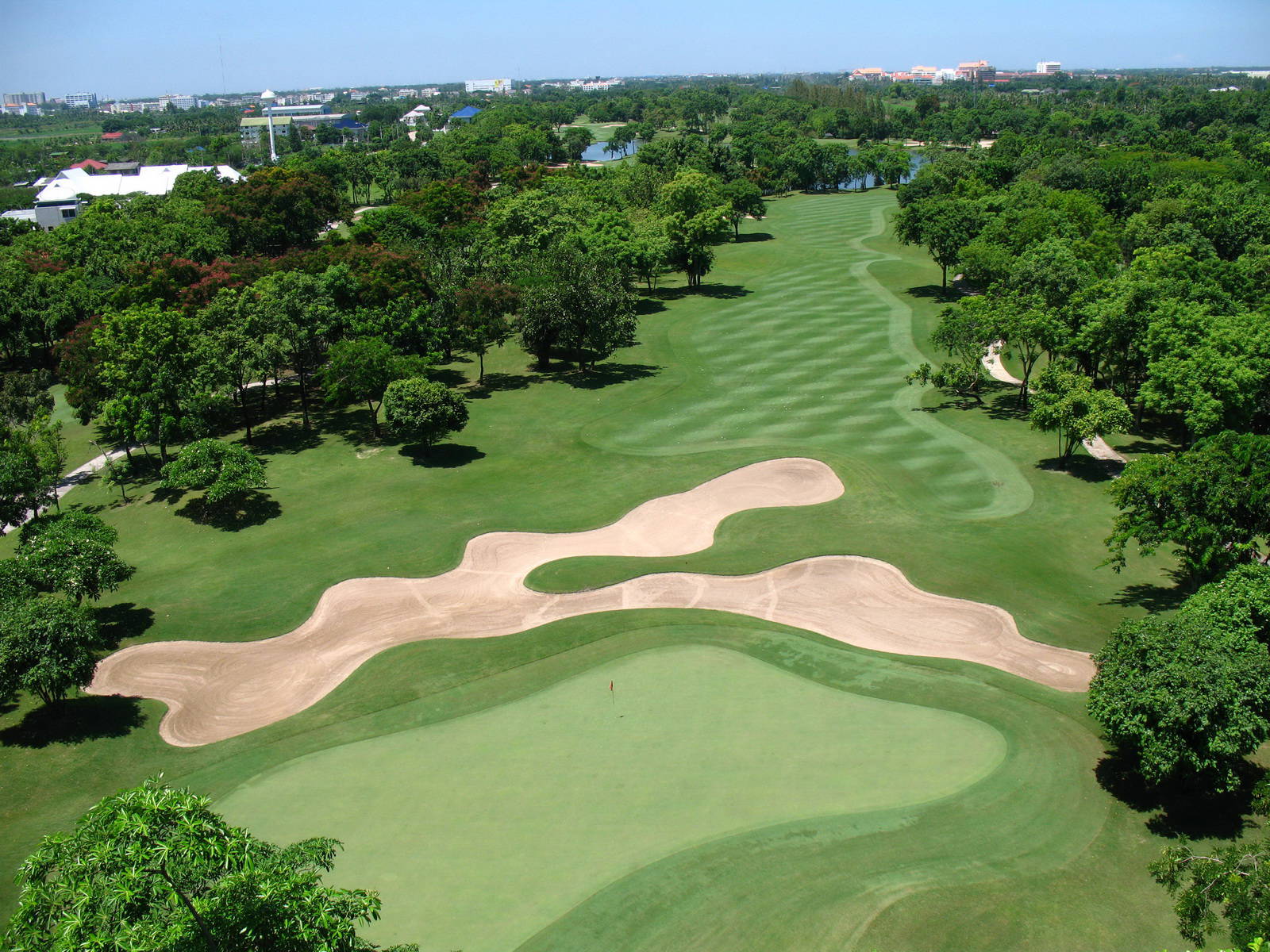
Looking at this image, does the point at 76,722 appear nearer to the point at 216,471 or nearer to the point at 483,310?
the point at 216,471

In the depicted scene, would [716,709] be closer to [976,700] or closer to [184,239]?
[976,700]

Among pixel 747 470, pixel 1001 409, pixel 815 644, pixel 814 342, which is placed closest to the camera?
pixel 815 644

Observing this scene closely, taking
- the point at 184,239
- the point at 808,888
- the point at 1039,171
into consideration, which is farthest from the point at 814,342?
the point at 1039,171

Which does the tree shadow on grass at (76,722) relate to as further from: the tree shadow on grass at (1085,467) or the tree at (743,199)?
the tree at (743,199)

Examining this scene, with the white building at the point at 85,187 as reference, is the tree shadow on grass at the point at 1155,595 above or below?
below

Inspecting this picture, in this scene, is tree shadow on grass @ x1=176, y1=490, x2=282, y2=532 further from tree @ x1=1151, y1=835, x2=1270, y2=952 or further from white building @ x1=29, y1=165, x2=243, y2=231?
white building @ x1=29, y1=165, x2=243, y2=231

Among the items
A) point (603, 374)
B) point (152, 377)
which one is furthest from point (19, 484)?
point (603, 374)

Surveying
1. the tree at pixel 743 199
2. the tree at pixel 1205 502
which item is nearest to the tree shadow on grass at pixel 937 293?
the tree at pixel 743 199
